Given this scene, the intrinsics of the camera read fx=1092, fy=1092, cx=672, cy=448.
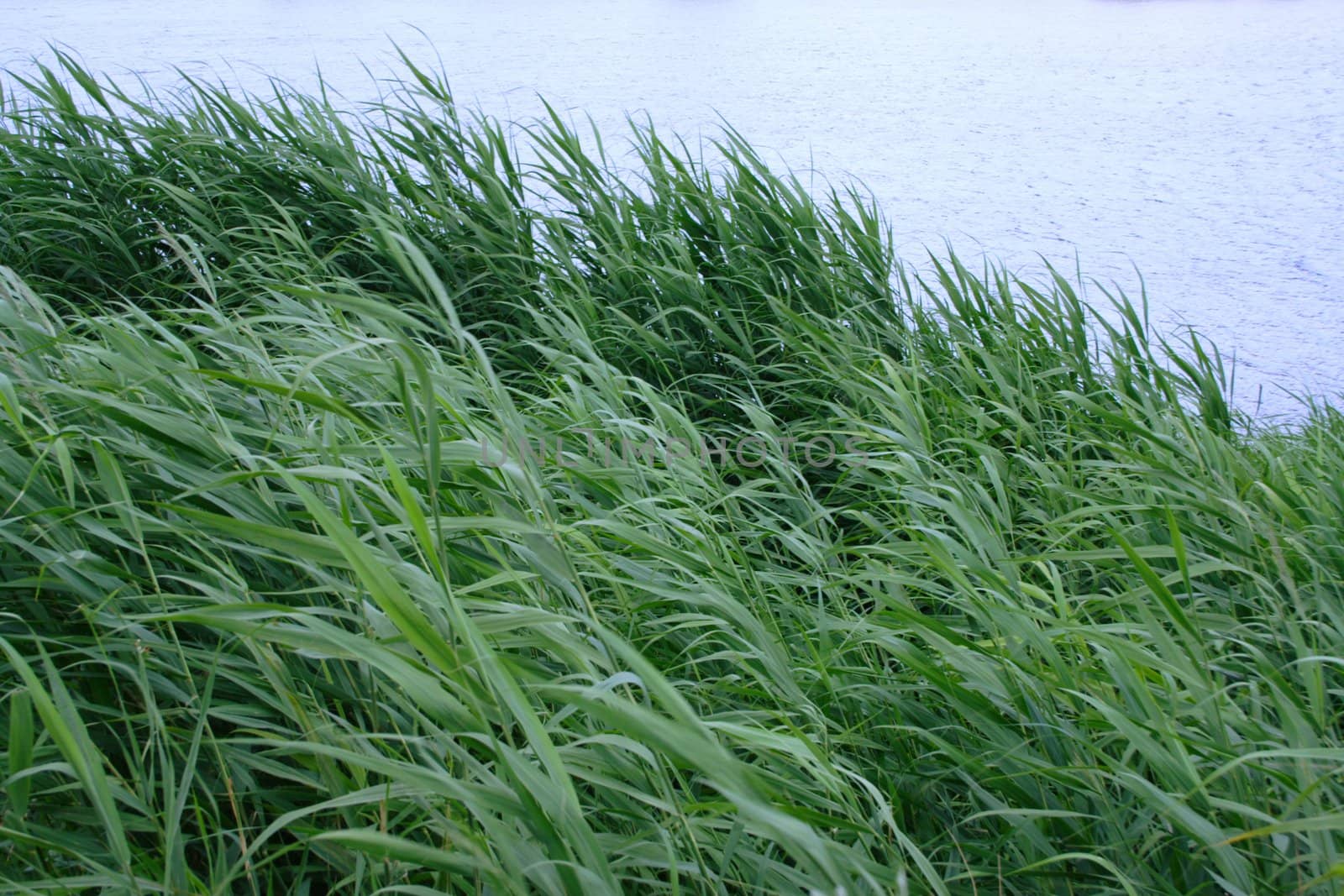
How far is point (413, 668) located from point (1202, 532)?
0.98 m

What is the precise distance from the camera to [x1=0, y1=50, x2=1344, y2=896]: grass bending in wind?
718mm

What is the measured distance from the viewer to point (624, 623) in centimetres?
110

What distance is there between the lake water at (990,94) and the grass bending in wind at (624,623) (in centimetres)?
122

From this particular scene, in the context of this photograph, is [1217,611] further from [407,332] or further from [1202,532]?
[407,332]

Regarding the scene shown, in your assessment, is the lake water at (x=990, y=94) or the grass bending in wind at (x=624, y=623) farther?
the lake water at (x=990, y=94)

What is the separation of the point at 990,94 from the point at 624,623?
11.1ft

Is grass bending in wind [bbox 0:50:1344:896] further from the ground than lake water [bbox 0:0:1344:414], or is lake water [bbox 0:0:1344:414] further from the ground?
lake water [bbox 0:0:1344:414]

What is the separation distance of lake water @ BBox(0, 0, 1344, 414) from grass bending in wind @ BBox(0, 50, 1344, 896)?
122 centimetres

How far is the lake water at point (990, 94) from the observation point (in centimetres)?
297

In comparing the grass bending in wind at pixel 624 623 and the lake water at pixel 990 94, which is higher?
the lake water at pixel 990 94

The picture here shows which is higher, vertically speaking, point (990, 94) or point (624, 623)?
point (990, 94)

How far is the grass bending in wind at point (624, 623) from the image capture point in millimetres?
718

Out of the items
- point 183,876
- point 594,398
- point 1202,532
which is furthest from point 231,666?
point 1202,532

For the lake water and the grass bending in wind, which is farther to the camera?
the lake water
